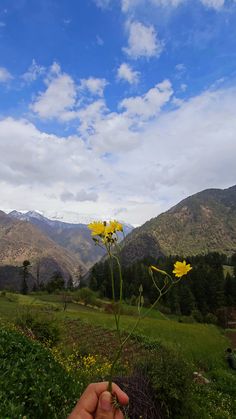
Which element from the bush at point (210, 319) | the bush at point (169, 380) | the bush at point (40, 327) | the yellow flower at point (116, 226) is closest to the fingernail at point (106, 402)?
the yellow flower at point (116, 226)

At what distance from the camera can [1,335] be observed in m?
9.38

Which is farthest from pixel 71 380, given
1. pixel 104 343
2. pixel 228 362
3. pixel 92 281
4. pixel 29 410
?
pixel 92 281

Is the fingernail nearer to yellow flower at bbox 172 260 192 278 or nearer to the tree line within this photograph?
yellow flower at bbox 172 260 192 278

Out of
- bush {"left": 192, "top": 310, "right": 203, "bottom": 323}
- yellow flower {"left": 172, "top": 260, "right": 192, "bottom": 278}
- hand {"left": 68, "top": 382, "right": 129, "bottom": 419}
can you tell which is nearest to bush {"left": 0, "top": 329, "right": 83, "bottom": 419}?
hand {"left": 68, "top": 382, "right": 129, "bottom": 419}

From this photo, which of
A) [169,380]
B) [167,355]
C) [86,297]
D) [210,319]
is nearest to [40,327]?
[167,355]

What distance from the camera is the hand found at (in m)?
1.48

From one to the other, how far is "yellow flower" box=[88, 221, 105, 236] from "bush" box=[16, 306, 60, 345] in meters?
13.7

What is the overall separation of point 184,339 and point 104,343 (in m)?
8.04

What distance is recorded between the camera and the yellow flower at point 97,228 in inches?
71.9

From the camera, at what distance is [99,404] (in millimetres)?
1514

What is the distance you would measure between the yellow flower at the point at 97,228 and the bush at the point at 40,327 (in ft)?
45.0

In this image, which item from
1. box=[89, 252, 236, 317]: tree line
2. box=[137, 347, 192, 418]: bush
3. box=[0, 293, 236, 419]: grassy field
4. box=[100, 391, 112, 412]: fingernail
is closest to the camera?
box=[100, 391, 112, 412]: fingernail

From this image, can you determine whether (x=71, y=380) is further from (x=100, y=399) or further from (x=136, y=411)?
(x=100, y=399)

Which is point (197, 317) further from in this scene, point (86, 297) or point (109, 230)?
point (109, 230)
